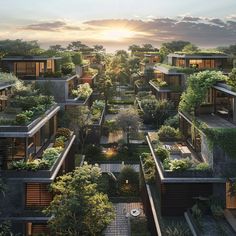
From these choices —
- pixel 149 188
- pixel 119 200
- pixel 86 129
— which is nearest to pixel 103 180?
pixel 119 200

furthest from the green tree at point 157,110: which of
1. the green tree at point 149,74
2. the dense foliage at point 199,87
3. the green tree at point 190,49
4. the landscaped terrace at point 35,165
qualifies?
the landscaped terrace at point 35,165

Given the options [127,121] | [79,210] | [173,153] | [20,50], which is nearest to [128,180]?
[173,153]

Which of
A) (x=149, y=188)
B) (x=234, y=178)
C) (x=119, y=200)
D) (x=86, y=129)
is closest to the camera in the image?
(x=234, y=178)

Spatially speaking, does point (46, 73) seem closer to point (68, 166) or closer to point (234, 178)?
point (68, 166)

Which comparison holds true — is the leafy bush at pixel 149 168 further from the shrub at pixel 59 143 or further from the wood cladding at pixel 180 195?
the shrub at pixel 59 143

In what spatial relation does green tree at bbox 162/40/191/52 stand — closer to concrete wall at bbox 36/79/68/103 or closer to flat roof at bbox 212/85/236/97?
concrete wall at bbox 36/79/68/103

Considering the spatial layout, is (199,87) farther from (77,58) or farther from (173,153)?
(77,58)
